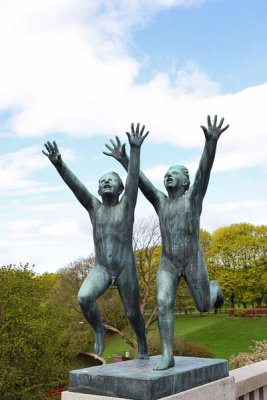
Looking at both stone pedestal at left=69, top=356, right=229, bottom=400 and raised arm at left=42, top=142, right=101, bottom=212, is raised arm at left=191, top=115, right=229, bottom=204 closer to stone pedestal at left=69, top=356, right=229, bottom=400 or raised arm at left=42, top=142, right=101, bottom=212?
raised arm at left=42, top=142, right=101, bottom=212

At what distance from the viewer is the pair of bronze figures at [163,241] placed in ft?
17.8

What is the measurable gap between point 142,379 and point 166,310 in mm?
900

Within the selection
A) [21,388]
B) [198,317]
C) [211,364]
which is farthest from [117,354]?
[211,364]

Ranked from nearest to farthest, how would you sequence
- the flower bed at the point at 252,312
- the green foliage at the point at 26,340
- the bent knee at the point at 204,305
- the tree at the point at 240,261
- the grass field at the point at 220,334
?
the bent knee at the point at 204,305, the green foliage at the point at 26,340, the grass field at the point at 220,334, the flower bed at the point at 252,312, the tree at the point at 240,261

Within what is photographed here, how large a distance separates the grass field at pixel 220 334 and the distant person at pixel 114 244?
29.0 meters

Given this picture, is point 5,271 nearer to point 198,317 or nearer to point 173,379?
point 173,379

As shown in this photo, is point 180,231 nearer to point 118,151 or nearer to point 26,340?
point 118,151

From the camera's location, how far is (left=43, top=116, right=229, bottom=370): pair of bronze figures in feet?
17.8

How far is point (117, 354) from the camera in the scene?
35.1 m

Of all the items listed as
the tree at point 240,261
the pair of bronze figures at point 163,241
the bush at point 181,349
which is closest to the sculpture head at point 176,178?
the pair of bronze figures at point 163,241

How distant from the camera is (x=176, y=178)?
5.68 metres

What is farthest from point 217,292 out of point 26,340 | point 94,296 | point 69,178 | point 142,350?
point 26,340

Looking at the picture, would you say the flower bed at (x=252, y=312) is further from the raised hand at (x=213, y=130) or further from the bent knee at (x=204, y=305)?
the raised hand at (x=213, y=130)

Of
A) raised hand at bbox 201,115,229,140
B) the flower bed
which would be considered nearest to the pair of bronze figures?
raised hand at bbox 201,115,229,140
